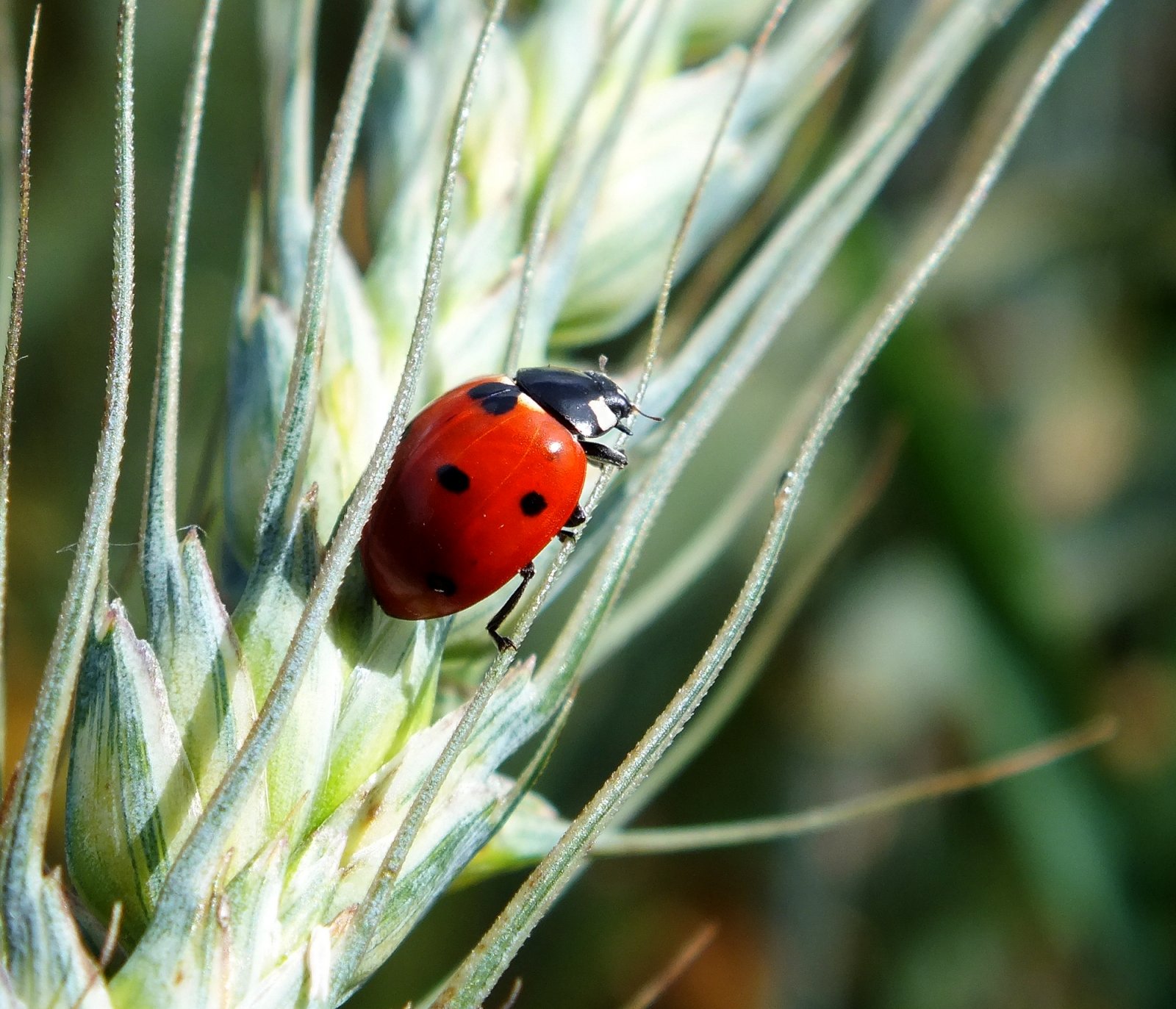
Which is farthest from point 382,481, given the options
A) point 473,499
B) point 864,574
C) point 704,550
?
point 864,574

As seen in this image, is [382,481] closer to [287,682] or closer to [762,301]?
[287,682]

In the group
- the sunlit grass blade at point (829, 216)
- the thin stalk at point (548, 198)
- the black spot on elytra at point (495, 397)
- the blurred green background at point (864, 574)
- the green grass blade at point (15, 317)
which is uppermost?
the green grass blade at point (15, 317)

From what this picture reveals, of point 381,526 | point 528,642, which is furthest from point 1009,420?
point 381,526

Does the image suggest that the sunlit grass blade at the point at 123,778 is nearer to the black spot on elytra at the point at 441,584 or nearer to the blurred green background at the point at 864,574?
the black spot on elytra at the point at 441,584

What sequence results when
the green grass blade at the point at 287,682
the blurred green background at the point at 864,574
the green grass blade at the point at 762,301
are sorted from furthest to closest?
the blurred green background at the point at 864,574 → the green grass blade at the point at 762,301 → the green grass blade at the point at 287,682

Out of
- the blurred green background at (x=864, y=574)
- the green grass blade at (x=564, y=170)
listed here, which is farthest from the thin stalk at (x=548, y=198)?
the blurred green background at (x=864, y=574)

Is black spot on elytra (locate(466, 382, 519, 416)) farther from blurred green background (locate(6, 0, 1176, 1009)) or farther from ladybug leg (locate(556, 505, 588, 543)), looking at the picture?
blurred green background (locate(6, 0, 1176, 1009))

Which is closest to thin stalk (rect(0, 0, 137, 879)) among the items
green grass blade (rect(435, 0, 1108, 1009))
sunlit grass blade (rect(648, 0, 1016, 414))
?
green grass blade (rect(435, 0, 1108, 1009))
